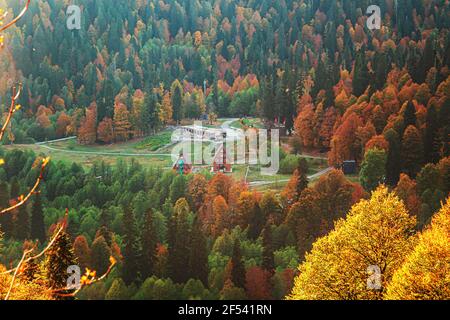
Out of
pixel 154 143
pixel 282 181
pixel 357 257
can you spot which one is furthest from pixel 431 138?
pixel 357 257

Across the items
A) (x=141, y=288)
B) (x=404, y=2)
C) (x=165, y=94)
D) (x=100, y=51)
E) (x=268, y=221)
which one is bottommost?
(x=141, y=288)

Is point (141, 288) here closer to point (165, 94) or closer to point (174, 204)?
point (174, 204)

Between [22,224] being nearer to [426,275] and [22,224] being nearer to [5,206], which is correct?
[5,206]

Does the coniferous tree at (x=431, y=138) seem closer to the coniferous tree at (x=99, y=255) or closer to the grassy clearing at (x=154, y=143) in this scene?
the grassy clearing at (x=154, y=143)

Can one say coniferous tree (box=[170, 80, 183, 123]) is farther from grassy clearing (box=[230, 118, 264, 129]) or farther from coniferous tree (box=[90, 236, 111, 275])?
coniferous tree (box=[90, 236, 111, 275])

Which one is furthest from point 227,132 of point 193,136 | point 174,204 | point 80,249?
point 80,249
